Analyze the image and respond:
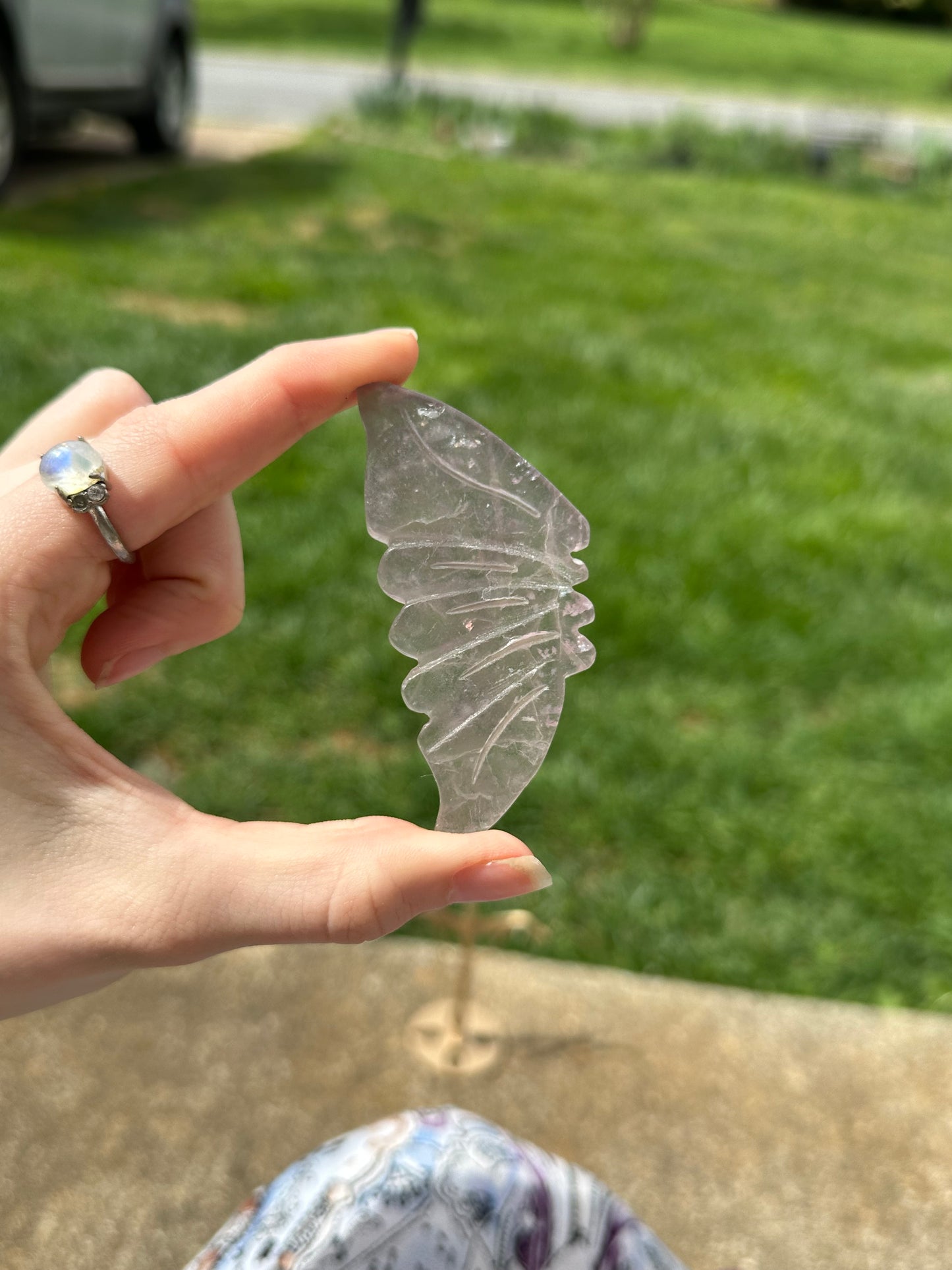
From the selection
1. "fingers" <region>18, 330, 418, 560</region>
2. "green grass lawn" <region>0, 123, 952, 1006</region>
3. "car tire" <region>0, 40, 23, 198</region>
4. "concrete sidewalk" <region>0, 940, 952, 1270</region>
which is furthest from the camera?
"car tire" <region>0, 40, 23, 198</region>

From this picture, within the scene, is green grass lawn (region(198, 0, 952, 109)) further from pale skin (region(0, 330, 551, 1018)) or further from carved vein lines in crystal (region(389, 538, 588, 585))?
pale skin (region(0, 330, 551, 1018))

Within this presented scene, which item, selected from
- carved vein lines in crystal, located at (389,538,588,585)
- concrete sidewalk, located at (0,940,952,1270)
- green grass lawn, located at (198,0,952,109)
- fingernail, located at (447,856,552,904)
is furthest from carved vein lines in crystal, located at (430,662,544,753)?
green grass lawn, located at (198,0,952,109)

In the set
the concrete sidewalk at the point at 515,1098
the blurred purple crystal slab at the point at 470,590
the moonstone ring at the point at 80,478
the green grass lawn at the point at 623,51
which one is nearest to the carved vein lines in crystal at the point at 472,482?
the blurred purple crystal slab at the point at 470,590

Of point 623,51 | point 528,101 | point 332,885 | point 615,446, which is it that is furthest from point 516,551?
point 623,51

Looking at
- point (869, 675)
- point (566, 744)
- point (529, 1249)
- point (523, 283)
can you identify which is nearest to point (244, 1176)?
point (529, 1249)

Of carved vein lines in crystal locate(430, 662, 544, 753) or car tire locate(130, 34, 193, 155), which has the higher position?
carved vein lines in crystal locate(430, 662, 544, 753)

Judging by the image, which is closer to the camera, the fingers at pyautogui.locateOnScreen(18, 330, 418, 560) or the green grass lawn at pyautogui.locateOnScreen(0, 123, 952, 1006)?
the fingers at pyautogui.locateOnScreen(18, 330, 418, 560)
